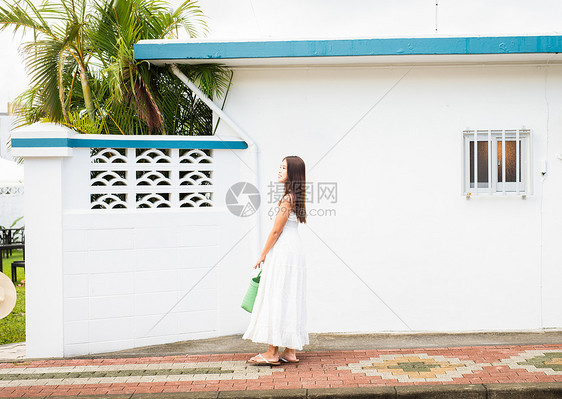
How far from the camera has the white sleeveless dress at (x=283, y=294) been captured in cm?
518

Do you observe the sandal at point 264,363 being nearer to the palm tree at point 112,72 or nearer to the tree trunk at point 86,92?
the palm tree at point 112,72

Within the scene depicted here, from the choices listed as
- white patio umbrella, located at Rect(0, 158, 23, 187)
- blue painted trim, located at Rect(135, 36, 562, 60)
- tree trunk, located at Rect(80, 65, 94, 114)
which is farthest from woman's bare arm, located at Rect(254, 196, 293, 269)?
white patio umbrella, located at Rect(0, 158, 23, 187)

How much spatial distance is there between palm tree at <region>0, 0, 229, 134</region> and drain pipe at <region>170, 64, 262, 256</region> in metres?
0.09

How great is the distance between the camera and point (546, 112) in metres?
6.53

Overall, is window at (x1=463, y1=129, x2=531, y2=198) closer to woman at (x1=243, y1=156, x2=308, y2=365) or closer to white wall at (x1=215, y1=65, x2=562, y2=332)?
white wall at (x1=215, y1=65, x2=562, y2=332)

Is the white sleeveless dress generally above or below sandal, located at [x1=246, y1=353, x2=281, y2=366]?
above

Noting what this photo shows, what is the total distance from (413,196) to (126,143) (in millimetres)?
3179

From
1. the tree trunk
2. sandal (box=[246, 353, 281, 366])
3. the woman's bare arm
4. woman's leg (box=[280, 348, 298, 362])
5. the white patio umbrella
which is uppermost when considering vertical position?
the tree trunk

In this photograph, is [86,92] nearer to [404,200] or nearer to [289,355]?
[404,200]

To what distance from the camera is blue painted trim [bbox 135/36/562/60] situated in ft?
19.8

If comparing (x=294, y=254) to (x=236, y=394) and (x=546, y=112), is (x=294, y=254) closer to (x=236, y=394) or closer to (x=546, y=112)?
(x=236, y=394)

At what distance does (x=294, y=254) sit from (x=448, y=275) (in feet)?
7.45

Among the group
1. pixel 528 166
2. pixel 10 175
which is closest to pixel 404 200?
pixel 528 166

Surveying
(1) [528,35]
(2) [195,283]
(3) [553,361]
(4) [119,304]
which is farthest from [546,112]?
(4) [119,304]
